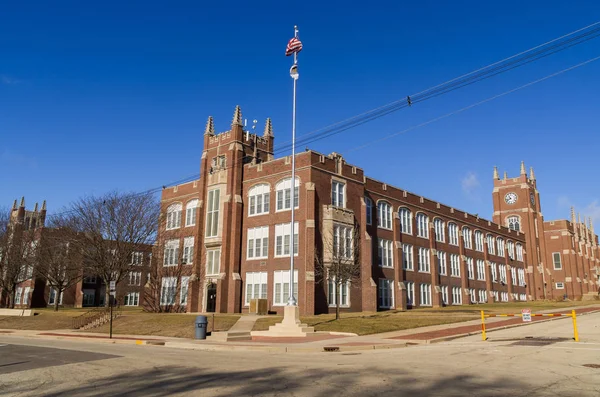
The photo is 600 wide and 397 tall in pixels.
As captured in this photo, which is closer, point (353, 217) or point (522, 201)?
point (353, 217)

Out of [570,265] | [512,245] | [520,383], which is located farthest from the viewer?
[570,265]

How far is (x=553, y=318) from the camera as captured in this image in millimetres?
29266

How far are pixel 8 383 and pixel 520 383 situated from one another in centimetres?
1108

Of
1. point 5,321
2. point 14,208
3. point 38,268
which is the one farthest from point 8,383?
point 14,208

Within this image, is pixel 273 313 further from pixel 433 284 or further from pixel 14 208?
pixel 14 208

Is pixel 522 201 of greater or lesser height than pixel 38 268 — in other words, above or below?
→ above

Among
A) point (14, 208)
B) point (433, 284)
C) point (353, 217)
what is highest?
point (14, 208)

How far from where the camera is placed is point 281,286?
39219mm

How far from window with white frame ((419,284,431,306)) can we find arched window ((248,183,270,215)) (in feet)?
66.6

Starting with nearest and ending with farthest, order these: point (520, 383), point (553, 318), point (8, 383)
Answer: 1. point (520, 383)
2. point (8, 383)
3. point (553, 318)

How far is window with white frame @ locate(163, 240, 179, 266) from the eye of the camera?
49.0 metres

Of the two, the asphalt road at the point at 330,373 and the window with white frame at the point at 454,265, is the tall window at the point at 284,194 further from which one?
the window with white frame at the point at 454,265

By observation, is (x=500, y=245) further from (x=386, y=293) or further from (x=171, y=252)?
(x=171, y=252)

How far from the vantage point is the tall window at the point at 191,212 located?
48.7 m
